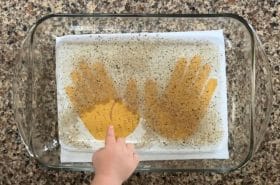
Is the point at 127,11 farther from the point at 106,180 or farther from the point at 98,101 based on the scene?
the point at 106,180

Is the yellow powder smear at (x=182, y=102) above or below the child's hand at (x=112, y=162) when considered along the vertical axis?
above

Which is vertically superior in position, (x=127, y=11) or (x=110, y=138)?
(x=127, y=11)

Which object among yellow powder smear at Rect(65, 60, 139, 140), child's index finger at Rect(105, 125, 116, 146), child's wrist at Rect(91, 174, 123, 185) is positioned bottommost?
child's wrist at Rect(91, 174, 123, 185)

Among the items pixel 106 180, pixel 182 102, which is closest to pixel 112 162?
pixel 106 180

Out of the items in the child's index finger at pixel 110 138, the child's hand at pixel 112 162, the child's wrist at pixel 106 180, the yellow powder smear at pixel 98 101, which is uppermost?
the yellow powder smear at pixel 98 101
